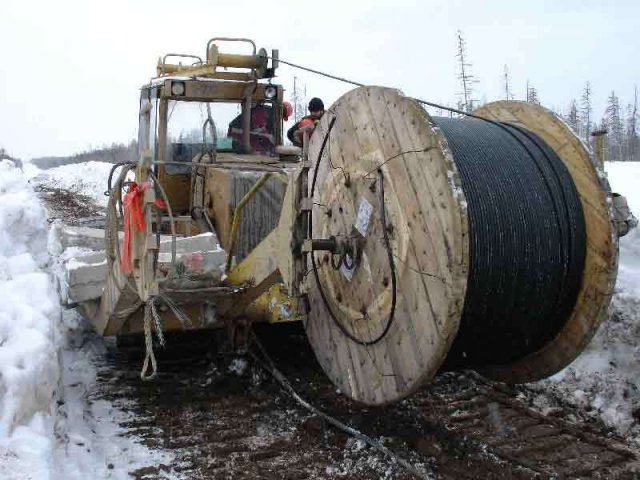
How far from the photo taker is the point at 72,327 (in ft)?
22.5

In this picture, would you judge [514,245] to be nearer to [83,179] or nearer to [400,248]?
[400,248]

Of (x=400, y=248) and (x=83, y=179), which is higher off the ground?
(x=83, y=179)

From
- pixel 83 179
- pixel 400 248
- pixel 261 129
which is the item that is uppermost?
pixel 83 179

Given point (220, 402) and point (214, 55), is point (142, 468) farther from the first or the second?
point (214, 55)

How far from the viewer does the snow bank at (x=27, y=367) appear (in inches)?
157

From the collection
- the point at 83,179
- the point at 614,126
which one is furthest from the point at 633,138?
the point at 83,179

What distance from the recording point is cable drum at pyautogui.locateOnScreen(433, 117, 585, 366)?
161 inches

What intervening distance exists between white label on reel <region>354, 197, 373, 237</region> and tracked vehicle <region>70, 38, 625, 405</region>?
1cm

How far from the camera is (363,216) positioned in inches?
175

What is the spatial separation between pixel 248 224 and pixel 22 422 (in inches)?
100

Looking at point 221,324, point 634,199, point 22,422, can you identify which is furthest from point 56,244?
point 634,199

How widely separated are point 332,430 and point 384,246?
1.48m

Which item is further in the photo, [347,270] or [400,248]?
[347,270]

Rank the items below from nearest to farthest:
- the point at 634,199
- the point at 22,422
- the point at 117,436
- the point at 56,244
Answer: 1. the point at 22,422
2. the point at 117,436
3. the point at 56,244
4. the point at 634,199
